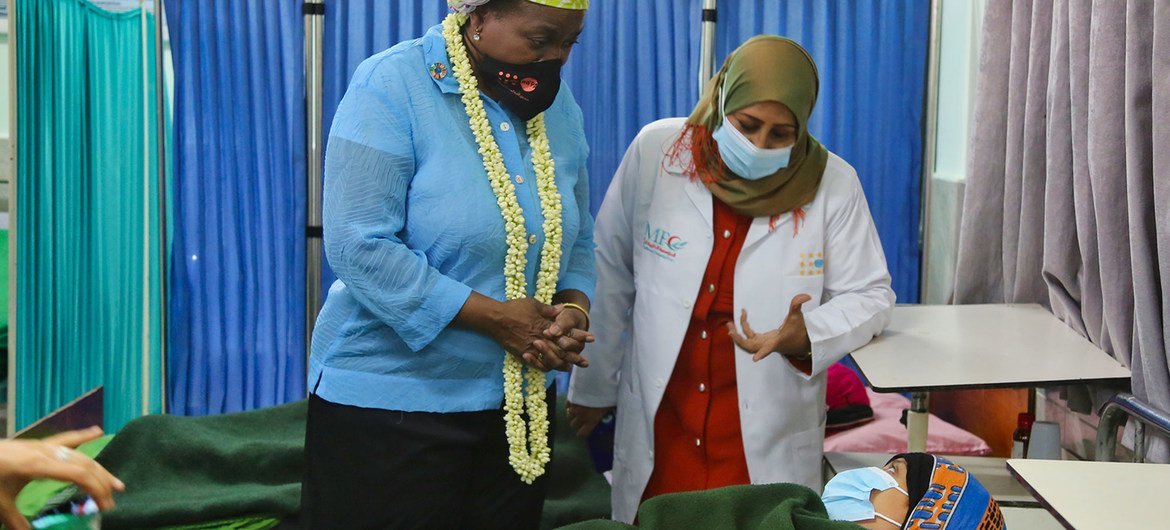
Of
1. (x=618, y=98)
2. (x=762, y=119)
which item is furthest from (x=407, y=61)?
(x=618, y=98)

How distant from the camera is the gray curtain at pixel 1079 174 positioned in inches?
96.0

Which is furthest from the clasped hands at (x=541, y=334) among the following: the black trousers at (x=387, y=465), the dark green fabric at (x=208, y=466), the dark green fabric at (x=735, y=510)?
the dark green fabric at (x=208, y=466)

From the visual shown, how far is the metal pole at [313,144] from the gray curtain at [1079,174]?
7.22ft

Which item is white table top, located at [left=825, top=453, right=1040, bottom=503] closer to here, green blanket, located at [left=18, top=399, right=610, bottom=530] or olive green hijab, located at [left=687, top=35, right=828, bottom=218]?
olive green hijab, located at [left=687, top=35, right=828, bottom=218]

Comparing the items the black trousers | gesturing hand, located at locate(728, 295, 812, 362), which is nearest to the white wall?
gesturing hand, located at locate(728, 295, 812, 362)

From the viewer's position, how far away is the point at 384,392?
2014mm

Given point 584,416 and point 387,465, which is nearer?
point 387,465

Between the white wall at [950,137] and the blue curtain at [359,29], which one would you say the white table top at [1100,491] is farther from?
the blue curtain at [359,29]

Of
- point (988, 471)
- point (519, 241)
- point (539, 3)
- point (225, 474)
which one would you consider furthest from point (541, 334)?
point (225, 474)

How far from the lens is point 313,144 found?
397 cm

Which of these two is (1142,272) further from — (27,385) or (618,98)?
(27,385)

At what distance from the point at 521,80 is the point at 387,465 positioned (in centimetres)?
74

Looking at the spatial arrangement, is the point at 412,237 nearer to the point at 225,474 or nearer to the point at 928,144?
the point at 225,474

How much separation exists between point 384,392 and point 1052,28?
2.03 meters
